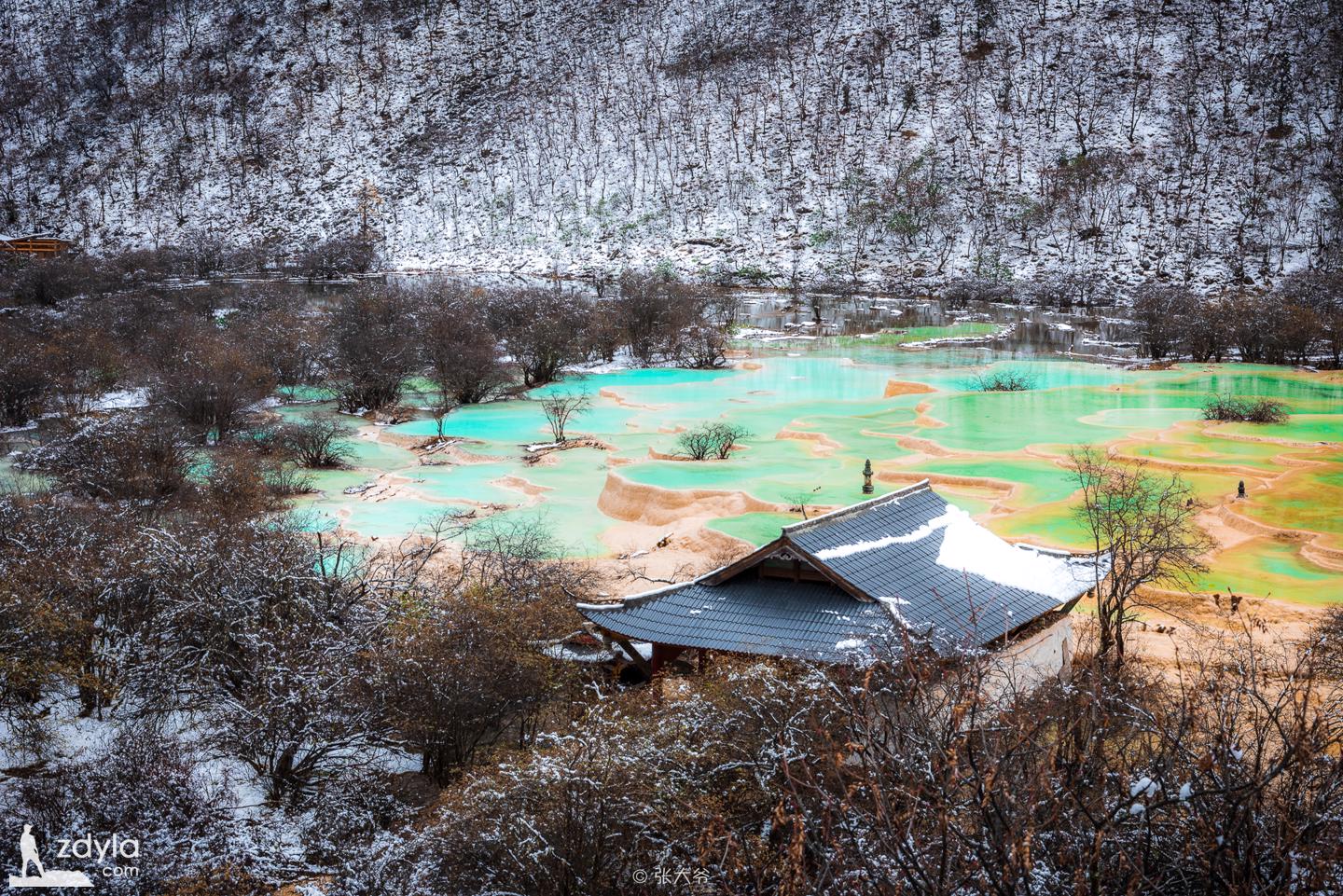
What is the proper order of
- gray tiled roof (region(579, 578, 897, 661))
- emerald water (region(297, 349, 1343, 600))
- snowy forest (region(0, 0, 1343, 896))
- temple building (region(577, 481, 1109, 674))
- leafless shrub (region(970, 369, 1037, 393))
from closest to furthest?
snowy forest (region(0, 0, 1343, 896))
gray tiled roof (region(579, 578, 897, 661))
temple building (region(577, 481, 1109, 674))
emerald water (region(297, 349, 1343, 600))
leafless shrub (region(970, 369, 1037, 393))

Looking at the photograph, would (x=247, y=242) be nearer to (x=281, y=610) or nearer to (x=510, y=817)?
(x=281, y=610)

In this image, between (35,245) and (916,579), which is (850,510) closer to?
(916,579)

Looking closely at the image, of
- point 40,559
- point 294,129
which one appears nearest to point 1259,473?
point 40,559

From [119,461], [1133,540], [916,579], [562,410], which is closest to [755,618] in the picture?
[916,579]

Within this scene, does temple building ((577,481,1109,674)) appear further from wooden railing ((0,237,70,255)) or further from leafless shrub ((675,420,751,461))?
wooden railing ((0,237,70,255))

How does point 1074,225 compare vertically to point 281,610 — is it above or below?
above

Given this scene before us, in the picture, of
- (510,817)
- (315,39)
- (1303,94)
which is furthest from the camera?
(315,39)

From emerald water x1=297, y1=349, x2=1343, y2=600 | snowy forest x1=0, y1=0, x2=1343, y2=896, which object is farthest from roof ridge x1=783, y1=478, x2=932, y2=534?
emerald water x1=297, y1=349, x2=1343, y2=600

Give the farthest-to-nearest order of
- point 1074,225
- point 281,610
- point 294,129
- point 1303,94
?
point 294,129 < point 1303,94 < point 1074,225 < point 281,610
